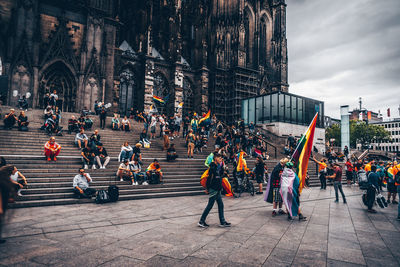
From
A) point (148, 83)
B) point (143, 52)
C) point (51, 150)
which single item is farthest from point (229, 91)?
point (51, 150)

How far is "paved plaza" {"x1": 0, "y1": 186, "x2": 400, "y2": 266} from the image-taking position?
425 cm

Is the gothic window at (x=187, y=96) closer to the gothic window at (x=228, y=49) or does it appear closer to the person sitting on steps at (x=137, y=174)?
the gothic window at (x=228, y=49)

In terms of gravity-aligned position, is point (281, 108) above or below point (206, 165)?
above

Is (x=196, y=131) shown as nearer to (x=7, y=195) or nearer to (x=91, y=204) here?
(x=91, y=204)

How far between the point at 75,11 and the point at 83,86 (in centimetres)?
795

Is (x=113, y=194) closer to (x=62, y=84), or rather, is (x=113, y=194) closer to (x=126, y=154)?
(x=126, y=154)

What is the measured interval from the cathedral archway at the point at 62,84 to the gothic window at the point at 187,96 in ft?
48.3

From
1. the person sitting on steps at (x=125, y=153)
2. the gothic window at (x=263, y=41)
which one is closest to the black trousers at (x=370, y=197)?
the person sitting on steps at (x=125, y=153)

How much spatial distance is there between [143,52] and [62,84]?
10.6m

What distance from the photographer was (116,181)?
10969 mm

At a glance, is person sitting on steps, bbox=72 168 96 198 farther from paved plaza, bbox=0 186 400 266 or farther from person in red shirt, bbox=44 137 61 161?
person in red shirt, bbox=44 137 61 161

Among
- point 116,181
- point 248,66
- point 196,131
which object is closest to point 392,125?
point 248,66

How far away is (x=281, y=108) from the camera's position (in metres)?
29.8

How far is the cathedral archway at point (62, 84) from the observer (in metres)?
24.8
